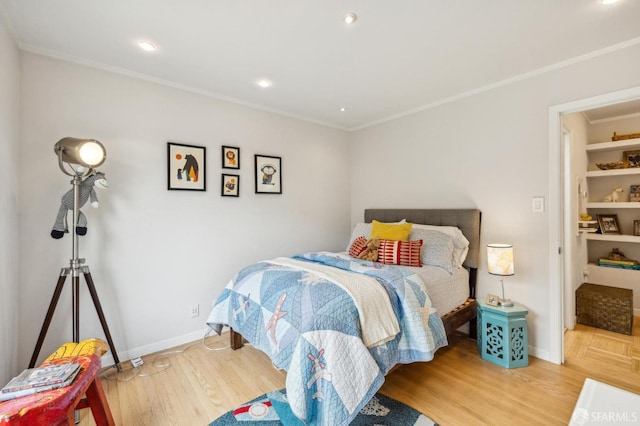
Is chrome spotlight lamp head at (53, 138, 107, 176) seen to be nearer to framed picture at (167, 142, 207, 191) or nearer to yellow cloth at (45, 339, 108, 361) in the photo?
framed picture at (167, 142, 207, 191)

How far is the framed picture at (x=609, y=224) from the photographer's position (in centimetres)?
362

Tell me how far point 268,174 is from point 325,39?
1.69 m

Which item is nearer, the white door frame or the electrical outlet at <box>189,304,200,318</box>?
the white door frame

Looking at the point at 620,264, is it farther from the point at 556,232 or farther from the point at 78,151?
the point at 78,151

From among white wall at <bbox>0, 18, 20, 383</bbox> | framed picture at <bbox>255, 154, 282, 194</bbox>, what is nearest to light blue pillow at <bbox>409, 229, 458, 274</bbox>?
framed picture at <bbox>255, 154, 282, 194</bbox>

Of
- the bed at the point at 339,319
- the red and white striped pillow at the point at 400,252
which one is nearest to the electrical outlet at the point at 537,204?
the bed at the point at 339,319

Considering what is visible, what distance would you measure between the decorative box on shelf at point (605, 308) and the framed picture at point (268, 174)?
3.57 meters

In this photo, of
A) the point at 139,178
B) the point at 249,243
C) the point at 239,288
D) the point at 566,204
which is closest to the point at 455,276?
the point at 566,204

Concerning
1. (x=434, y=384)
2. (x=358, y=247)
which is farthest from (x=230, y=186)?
(x=434, y=384)

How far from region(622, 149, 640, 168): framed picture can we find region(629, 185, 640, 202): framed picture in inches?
11.6

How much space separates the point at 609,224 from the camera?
3.65m

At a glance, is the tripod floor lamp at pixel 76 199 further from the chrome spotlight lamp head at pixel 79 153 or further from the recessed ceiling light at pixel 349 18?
the recessed ceiling light at pixel 349 18

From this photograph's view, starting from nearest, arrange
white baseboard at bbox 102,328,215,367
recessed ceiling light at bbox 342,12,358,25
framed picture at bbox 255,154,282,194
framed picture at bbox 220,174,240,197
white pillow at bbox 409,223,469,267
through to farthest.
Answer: recessed ceiling light at bbox 342,12,358,25 → white baseboard at bbox 102,328,215,367 → white pillow at bbox 409,223,469,267 → framed picture at bbox 220,174,240,197 → framed picture at bbox 255,154,282,194

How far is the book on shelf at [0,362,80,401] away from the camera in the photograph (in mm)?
1269
